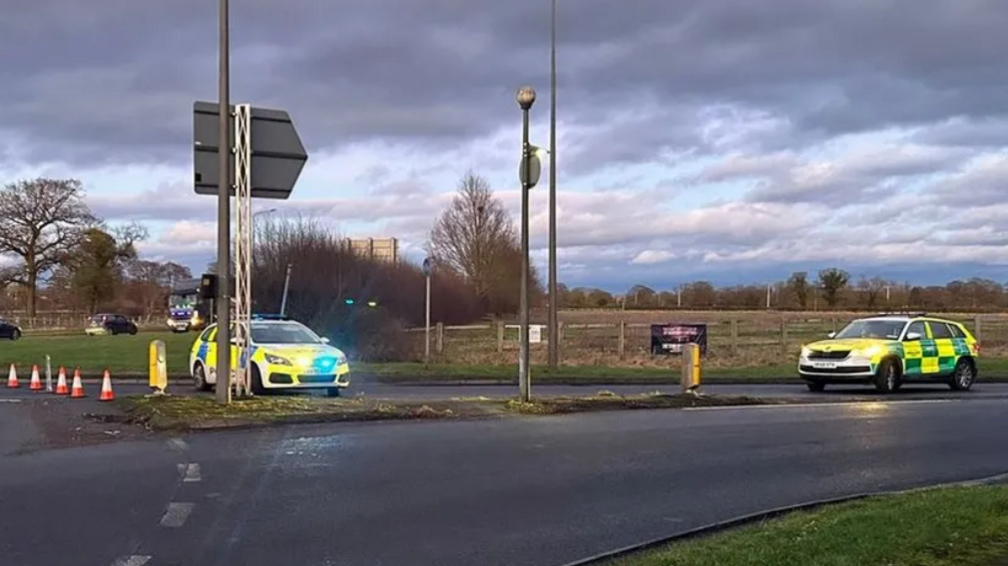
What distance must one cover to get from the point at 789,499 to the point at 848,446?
12.1ft

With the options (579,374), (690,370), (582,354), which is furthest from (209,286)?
(582,354)

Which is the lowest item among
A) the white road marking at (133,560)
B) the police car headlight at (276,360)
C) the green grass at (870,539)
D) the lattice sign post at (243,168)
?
the white road marking at (133,560)

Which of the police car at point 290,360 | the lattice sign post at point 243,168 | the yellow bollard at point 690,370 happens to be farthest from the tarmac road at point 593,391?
the lattice sign post at point 243,168

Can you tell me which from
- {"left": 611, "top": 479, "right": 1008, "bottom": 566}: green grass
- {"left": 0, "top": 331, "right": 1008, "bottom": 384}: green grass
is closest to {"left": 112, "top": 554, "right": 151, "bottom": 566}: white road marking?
{"left": 611, "top": 479, "right": 1008, "bottom": 566}: green grass

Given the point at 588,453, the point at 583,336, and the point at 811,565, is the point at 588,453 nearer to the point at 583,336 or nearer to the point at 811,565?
the point at 811,565

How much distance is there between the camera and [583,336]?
41.2m

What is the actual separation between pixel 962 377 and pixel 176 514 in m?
19.7

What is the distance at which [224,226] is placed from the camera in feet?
48.2

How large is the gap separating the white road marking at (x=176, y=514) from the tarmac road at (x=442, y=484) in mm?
32

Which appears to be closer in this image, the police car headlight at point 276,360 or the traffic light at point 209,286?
the traffic light at point 209,286

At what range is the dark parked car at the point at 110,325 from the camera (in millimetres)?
65875

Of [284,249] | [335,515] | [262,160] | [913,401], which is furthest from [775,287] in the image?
[335,515]

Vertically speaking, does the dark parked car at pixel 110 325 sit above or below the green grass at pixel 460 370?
above

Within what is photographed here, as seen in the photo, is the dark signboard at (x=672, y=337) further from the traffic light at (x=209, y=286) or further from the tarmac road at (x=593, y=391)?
the traffic light at (x=209, y=286)
